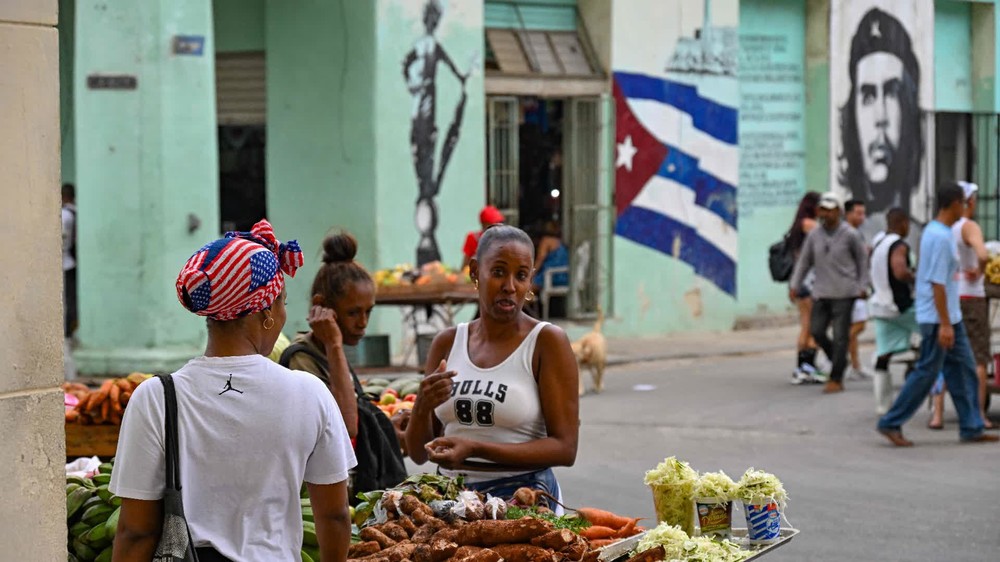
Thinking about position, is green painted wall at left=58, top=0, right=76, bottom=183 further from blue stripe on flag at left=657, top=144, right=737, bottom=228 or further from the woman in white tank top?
the woman in white tank top

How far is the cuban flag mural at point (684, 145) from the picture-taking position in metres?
20.3

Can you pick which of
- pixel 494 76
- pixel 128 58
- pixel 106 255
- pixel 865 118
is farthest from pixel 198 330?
pixel 865 118

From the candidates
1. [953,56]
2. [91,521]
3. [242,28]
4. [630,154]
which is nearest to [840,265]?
[630,154]

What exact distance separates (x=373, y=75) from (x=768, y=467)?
26.2ft

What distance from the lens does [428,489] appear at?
5.59 meters

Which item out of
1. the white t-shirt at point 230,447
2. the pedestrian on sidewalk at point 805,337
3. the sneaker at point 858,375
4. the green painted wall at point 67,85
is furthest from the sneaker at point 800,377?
the white t-shirt at point 230,447

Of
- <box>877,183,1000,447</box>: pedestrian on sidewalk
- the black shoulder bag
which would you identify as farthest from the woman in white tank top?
<box>877,183,1000,447</box>: pedestrian on sidewalk

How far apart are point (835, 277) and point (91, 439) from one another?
30.9ft

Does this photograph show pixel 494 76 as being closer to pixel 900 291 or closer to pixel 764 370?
pixel 764 370

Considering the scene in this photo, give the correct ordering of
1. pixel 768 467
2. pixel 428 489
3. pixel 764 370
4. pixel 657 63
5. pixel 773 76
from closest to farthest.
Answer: pixel 428 489 < pixel 768 467 < pixel 764 370 < pixel 657 63 < pixel 773 76

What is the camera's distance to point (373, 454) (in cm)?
633

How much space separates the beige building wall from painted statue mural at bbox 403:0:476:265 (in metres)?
14.2

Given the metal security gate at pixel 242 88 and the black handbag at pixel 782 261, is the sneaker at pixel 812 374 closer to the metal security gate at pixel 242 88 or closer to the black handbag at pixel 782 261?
the black handbag at pixel 782 261

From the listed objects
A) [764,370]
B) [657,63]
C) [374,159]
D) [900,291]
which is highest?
[657,63]
